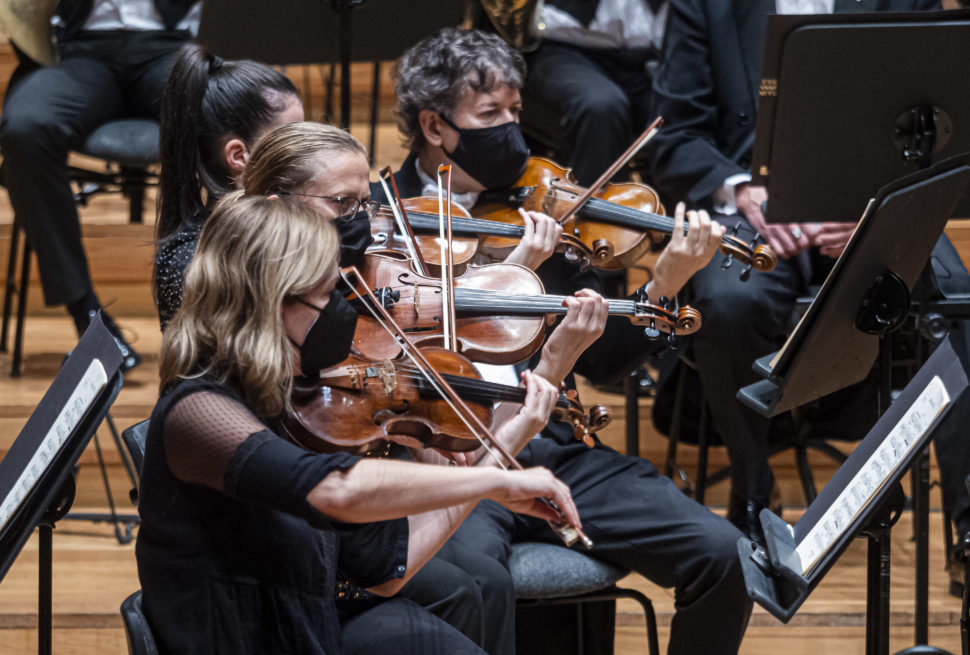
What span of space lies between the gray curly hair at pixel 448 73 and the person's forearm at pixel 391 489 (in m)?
1.11

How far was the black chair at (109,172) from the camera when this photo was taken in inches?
108

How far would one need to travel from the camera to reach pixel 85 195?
3012 millimetres

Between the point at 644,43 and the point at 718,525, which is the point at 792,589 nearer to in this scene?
the point at 718,525

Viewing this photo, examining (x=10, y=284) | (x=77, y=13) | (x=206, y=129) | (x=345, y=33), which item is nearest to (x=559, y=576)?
(x=206, y=129)

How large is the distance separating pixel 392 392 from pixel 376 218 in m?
0.54

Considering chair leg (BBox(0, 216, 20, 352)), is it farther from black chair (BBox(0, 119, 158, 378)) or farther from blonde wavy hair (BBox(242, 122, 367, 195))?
blonde wavy hair (BBox(242, 122, 367, 195))

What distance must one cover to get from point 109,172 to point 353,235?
1.49m

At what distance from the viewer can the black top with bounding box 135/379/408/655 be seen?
1.25 m

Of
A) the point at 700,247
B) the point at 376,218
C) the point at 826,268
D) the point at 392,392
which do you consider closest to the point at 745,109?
the point at 826,268

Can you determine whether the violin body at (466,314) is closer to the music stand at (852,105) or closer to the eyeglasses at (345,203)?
the eyeglasses at (345,203)

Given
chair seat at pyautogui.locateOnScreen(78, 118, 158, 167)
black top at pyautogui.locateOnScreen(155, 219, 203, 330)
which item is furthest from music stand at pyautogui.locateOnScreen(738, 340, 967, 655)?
chair seat at pyautogui.locateOnScreen(78, 118, 158, 167)

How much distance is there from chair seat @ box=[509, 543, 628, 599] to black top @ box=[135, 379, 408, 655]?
0.44 m

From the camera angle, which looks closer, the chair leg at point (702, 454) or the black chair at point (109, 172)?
the chair leg at point (702, 454)

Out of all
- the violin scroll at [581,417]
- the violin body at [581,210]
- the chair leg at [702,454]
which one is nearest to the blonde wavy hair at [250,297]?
the violin scroll at [581,417]
